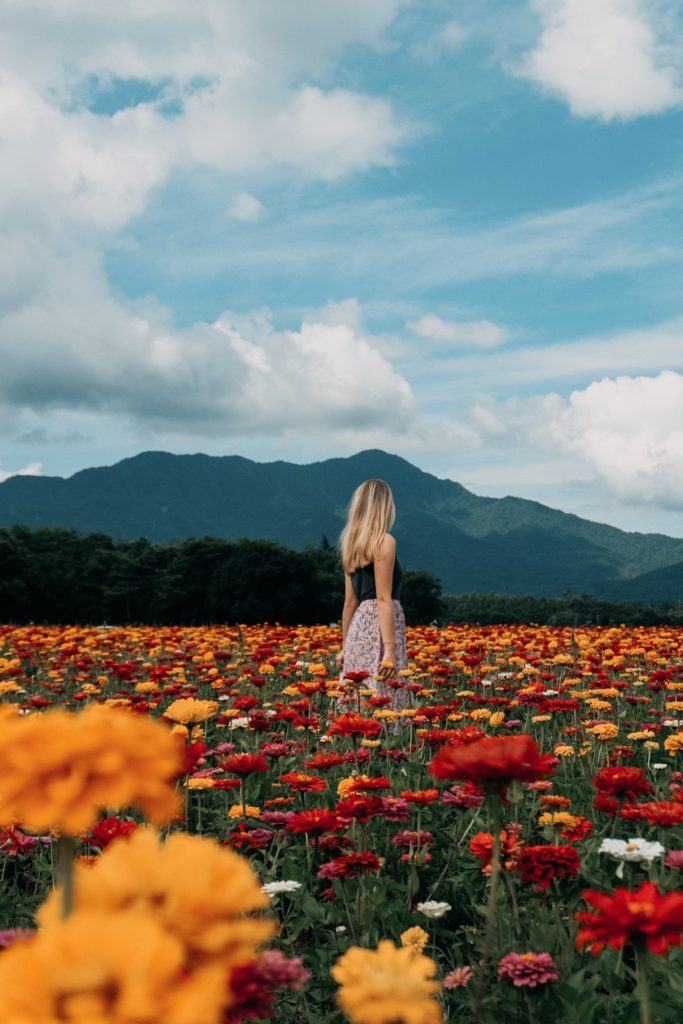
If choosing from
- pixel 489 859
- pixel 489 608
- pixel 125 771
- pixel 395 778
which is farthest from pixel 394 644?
pixel 489 608

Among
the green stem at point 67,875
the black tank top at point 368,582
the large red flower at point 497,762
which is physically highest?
the black tank top at point 368,582

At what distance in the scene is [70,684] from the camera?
25.5ft

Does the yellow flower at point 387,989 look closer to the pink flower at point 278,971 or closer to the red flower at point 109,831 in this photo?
the pink flower at point 278,971

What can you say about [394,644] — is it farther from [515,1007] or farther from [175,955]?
[175,955]

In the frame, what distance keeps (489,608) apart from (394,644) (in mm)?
28196

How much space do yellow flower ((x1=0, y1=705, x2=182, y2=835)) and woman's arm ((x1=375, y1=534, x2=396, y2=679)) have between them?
5361mm

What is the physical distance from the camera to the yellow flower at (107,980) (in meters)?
0.67

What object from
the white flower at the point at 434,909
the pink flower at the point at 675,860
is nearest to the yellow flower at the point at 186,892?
the white flower at the point at 434,909

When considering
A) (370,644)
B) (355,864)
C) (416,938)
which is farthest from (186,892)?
(370,644)

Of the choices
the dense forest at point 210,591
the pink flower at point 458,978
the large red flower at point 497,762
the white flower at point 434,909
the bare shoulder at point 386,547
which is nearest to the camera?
the large red flower at point 497,762

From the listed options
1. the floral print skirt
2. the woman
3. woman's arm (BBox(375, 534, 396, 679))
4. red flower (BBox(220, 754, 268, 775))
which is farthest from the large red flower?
the floral print skirt

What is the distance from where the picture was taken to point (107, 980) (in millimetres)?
699

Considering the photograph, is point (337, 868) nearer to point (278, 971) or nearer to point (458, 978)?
point (458, 978)

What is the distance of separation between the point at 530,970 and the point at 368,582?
4729 millimetres
